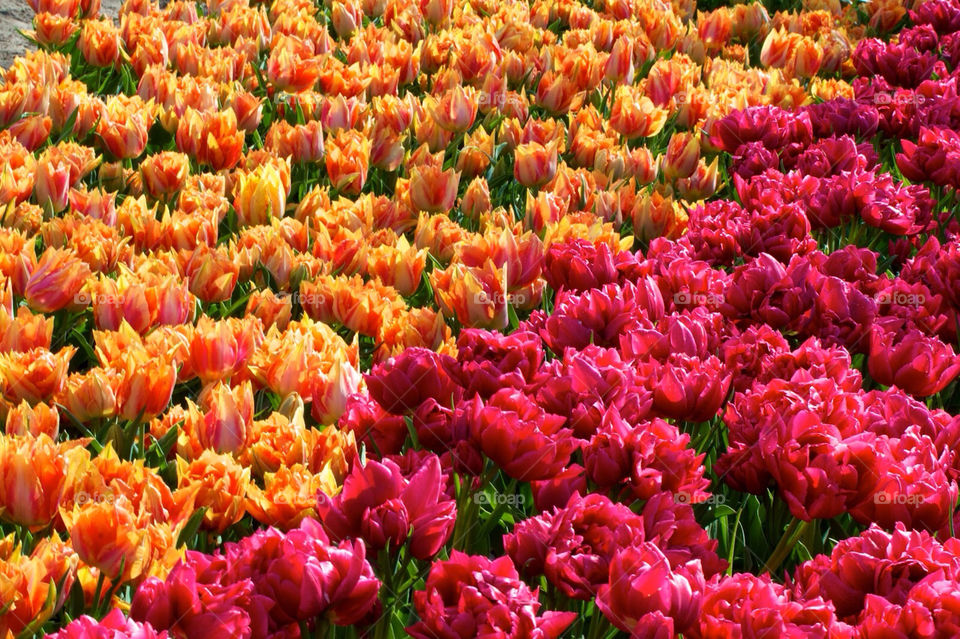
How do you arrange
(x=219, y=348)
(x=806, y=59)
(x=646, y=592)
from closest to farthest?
(x=646, y=592) → (x=219, y=348) → (x=806, y=59)

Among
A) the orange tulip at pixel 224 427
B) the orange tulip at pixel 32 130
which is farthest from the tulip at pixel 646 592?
the orange tulip at pixel 32 130

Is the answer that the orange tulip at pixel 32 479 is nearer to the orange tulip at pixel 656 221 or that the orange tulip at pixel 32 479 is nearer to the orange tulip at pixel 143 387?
the orange tulip at pixel 143 387

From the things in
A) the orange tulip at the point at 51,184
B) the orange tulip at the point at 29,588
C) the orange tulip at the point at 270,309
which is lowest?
the orange tulip at the point at 51,184

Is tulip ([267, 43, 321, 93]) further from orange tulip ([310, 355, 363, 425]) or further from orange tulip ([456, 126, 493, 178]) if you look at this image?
orange tulip ([310, 355, 363, 425])

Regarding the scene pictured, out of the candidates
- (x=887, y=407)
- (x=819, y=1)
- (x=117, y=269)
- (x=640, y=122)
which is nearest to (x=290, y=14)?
(x=640, y=122)

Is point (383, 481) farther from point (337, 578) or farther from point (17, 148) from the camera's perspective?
point (17, 148)

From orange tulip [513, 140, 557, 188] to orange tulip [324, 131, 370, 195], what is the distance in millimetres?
439

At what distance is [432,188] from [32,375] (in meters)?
1.32

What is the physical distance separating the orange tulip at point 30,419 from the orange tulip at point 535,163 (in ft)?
5.58

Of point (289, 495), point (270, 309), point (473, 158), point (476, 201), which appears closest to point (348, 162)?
point (476, 201)

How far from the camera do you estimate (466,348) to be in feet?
6.06

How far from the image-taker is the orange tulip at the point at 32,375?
6.57 feet

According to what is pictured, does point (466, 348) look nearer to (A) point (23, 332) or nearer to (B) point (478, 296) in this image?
(B) point (478, 296)

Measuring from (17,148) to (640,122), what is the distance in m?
1.87
